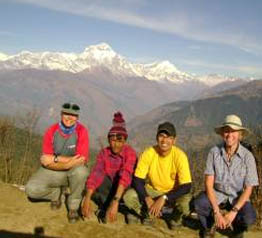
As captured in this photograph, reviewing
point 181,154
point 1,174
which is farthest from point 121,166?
point 1,174

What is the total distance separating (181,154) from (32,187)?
2825 mm

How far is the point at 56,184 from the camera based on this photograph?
743 cm

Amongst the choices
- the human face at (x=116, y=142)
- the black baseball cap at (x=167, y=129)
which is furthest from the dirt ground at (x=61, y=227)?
the black baseball cap at (x=167, y=129)

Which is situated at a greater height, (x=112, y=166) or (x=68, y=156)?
(x=68, y=156)

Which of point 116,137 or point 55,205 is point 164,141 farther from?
point 55,205

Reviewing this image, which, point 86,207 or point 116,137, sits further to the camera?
point 116,137

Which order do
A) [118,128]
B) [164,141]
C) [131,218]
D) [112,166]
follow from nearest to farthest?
1. [164,141]
2. [118,128]
3. [131,218]
4. [112,166]

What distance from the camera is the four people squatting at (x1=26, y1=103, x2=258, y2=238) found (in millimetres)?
6504

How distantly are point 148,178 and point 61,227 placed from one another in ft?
5.65

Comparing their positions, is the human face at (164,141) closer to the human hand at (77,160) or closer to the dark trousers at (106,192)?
the dark trousers at (106,192)

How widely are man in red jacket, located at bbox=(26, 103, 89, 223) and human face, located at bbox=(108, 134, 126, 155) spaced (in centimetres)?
46

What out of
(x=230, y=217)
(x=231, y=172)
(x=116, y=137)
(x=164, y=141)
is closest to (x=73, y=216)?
(x=116, y=137)

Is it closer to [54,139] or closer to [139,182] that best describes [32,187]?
[54,139]

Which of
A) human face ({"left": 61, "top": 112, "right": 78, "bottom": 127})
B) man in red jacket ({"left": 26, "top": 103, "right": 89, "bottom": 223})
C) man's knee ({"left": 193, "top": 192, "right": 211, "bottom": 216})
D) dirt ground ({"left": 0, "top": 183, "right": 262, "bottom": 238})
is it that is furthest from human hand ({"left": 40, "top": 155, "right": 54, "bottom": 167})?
man's knee ({"left": 193, "top": 192, "right": 211, "bottom": 216})
